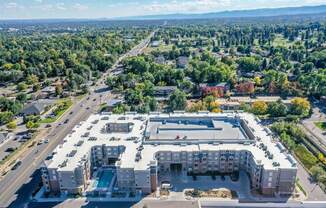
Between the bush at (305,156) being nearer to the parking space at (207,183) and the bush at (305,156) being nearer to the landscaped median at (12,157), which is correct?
the parking space at (207,183)

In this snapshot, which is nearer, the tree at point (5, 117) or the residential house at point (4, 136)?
the residential house at point (4, 136)

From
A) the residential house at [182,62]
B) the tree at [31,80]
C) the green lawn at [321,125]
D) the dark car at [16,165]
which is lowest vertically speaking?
the dark car at [16,165]

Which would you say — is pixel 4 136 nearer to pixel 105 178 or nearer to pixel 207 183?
pixel 105 178

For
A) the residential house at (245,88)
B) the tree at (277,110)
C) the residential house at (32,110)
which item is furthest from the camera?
the residential house at (245,88)

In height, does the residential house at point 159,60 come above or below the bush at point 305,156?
above

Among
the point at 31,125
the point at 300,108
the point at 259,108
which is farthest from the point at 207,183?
the point at 31,125

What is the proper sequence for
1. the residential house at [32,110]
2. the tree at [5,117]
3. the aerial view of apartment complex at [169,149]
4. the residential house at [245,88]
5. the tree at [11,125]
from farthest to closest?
the residential house at [245,88] < the residential house at [32,110] < the tree at [5,117] < the tree at [11,125] < the aerial view of apartment complex at [169,149]

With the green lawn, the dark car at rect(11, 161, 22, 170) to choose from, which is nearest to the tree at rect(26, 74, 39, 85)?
the dark car at rect(11, 161, 22, 170)

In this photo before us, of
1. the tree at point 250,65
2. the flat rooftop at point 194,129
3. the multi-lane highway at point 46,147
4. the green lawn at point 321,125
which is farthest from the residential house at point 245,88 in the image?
the multi-lane highway at point 46,147

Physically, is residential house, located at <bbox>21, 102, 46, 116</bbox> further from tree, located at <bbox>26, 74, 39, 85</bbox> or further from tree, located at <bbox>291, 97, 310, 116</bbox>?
tree, located at <bbox>291, 97, 310, 116</bbox>
